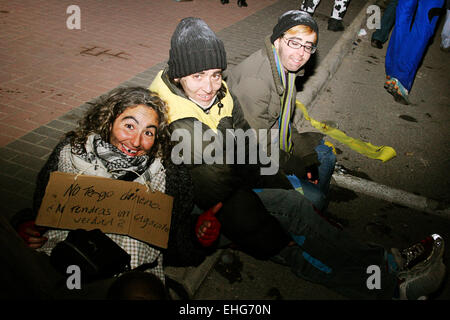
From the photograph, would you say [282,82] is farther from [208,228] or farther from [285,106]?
[208,228]

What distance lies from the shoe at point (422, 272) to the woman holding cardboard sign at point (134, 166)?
1341 millimetres

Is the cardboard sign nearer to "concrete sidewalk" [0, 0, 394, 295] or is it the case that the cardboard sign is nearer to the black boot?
"concrete sidewalk" [0, 0, 394, 295]

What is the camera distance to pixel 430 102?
18.0ft

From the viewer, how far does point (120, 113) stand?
1929 millimetres

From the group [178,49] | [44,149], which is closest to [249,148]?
[178,49]

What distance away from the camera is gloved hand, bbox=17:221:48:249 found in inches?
67.7

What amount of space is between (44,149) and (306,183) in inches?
102

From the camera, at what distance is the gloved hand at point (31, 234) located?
67.7 inches

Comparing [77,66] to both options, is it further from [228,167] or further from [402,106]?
[402,106]

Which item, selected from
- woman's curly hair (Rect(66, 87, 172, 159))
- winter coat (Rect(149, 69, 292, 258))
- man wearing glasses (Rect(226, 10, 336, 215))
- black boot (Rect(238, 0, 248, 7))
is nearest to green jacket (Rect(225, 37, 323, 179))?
man wearing glasses (Rect(226, 10, 336, 215))

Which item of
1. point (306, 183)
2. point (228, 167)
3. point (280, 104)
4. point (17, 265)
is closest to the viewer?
point (17, 265)

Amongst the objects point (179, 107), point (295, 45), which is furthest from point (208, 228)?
point (295, 45)

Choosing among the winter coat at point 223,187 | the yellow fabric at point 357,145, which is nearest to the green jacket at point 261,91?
the winter coat at point 223,187

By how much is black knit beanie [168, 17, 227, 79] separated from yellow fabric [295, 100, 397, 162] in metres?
2.53
